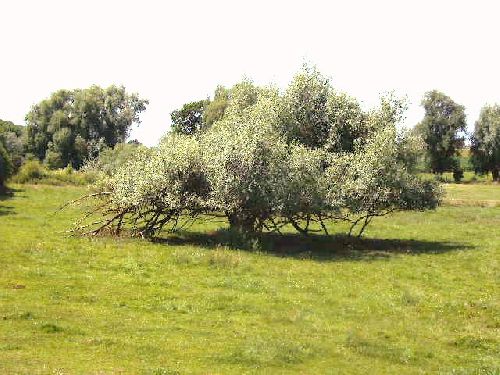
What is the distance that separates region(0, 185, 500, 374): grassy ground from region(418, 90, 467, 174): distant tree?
8199 cm

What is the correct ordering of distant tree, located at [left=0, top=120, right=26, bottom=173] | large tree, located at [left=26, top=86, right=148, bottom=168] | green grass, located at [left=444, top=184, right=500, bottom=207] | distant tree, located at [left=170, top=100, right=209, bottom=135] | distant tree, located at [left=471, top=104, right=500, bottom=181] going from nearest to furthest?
green grass, located at [left=444, top=184, right=500, bottom=207] < distant tree, located at [left=0, top=120, right=26, bottom=173] < distant tree, located at [left=471, top=104, right=500, bottom=181] < large tree, located at [left=26, top=86, right=148, bottom=168] < distant tree, located at [left=170, top=100, right=209, bottom=135]

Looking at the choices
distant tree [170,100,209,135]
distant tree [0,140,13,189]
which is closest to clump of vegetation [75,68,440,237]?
distant tree [0,140,13,189]

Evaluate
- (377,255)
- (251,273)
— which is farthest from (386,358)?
(377,255)

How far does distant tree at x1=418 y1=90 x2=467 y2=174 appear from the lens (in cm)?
12075

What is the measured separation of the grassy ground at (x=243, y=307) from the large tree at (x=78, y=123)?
84.2 meters

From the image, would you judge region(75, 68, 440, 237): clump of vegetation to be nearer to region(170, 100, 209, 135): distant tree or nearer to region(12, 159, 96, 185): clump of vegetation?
region(12, 159, 96, 185): clump of vegetation

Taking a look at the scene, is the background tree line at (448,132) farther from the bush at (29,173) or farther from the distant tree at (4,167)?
the distant tree at (4,167)

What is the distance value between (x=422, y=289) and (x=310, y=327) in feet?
31.1

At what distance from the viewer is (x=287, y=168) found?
39562mm

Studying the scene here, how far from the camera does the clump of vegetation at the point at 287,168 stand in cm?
3925

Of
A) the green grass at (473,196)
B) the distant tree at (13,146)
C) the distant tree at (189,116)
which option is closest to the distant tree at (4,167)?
the distant tree at (13,146)

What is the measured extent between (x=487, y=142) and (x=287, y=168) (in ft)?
295

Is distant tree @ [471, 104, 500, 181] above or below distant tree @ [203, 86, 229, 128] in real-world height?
below

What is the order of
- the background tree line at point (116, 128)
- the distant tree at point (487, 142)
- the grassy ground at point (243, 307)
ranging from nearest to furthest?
the grassy ground at point (243, 307) < the distant tree at point (487, 142) < the background tree line at point (116, 128)
